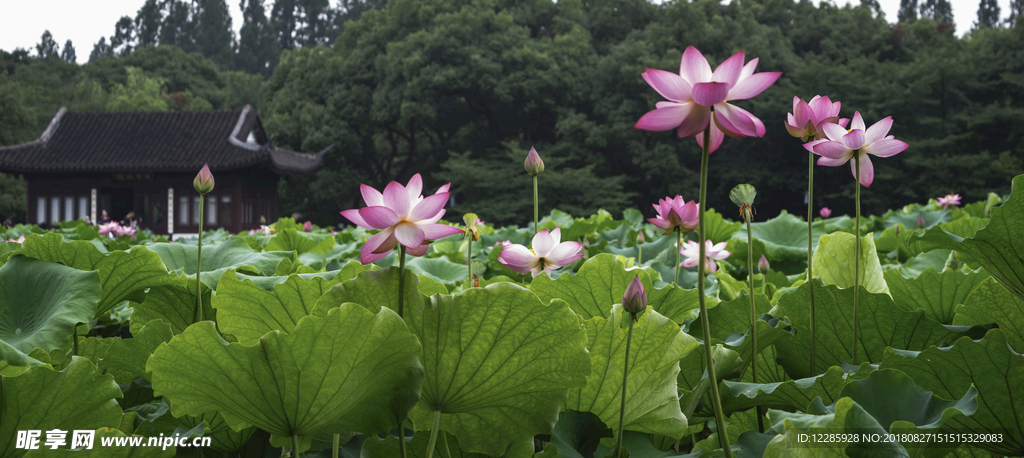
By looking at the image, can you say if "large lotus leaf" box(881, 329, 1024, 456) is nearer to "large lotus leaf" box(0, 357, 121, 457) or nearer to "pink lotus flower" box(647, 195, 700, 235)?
"pink lotus flower" box(647, 195, 700, 235)

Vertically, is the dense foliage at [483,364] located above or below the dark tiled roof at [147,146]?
below

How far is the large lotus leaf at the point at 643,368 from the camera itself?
50 centimetres

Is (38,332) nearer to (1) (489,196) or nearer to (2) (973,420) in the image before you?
(2) (973,420)

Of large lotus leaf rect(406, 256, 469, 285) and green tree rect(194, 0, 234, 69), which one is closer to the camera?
large lotus leaf rect(406, 256, 469, 285)

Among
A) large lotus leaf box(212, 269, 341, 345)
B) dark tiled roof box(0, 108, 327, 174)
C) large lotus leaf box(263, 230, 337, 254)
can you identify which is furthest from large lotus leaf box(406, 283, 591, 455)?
dark tiled roof box(0, 108, 327, 174)

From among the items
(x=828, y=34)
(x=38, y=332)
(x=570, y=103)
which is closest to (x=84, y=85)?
(x=570, y=103)

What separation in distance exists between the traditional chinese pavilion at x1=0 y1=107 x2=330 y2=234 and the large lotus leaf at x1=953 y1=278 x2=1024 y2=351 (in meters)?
12.5

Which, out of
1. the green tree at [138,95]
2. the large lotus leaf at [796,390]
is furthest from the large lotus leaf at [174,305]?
the green tree at [138,95]

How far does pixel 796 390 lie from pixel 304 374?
37cm

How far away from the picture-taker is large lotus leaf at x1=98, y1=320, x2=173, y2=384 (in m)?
0.57

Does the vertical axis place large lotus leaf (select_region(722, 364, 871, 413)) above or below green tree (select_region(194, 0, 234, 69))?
below

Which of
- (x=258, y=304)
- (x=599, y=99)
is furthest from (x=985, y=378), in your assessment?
(x=599, y=99)

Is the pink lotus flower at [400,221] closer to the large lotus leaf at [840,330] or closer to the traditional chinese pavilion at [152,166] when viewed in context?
the large lotus leaf at [840,330]

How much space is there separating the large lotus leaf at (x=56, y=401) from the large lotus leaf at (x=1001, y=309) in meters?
0.76
